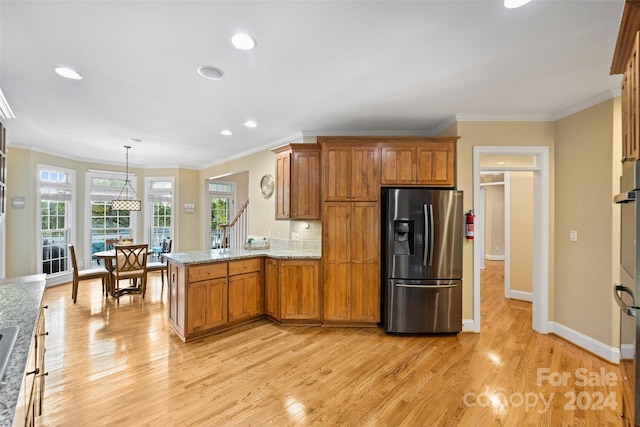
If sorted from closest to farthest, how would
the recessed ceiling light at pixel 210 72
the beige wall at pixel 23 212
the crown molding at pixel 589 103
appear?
1. the recessed ceiling light at pixel 210 72
2. the crown molding at pixel 589 103
3. the beige wall at pixel 23 212

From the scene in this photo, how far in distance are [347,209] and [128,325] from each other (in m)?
3.28

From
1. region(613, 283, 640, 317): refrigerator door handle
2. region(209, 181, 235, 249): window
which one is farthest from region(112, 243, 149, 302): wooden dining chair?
region(613, 283, 640, 317): refrigerator door handle

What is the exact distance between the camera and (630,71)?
1508 millimetres

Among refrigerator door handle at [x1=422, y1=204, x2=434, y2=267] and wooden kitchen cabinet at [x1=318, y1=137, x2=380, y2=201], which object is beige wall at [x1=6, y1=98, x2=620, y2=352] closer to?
refrigerator door handle at [x1=422, y1=204, x2=434, y2=267]

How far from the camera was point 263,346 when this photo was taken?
123 inches

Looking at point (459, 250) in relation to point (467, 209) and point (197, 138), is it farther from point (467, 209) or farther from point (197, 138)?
point (197, 138)

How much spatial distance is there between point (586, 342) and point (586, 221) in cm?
134

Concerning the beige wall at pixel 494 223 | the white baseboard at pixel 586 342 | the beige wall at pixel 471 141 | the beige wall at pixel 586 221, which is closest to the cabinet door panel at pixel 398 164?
the beige wall at pixel 471 141

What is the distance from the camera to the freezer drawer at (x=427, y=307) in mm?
3383

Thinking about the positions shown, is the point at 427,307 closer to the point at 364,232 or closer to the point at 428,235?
the point at 428,235

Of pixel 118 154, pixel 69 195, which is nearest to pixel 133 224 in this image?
pixel 69 195

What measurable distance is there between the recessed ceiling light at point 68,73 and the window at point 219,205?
5144 mm

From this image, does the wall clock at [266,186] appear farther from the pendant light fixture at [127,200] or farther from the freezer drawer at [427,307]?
the pendant light fixture at [127,200]

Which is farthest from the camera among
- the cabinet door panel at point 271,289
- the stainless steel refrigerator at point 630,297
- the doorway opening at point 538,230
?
the cabinet door panel at point 271,289
